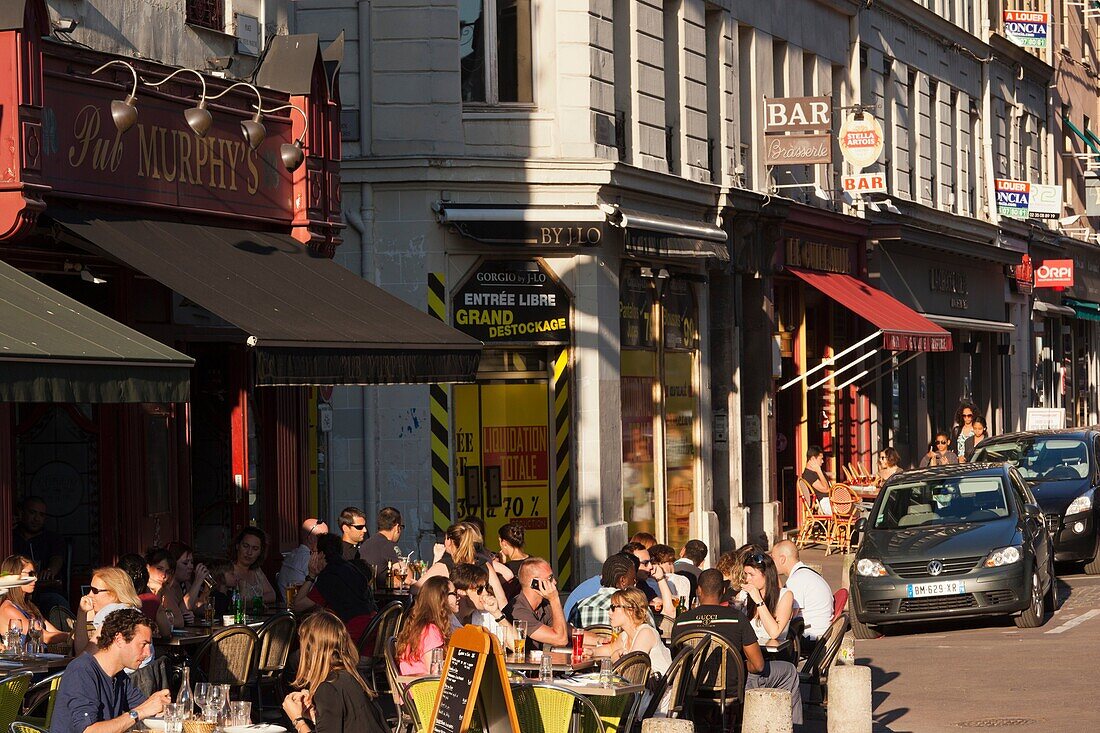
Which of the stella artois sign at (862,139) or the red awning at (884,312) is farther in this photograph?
the stella artois sign at (862,139)

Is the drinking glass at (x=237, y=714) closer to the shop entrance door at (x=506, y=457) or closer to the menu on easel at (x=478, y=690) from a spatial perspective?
the menu on easel at (x=478, y=690)

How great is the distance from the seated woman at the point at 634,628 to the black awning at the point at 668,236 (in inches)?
407

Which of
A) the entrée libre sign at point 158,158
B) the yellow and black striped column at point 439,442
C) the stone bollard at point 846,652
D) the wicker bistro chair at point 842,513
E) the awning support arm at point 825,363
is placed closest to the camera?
the stone bollard at point 846,652

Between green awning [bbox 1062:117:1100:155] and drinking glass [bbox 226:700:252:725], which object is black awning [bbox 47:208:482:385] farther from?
green awning [bbox 1062:117:1100:155]

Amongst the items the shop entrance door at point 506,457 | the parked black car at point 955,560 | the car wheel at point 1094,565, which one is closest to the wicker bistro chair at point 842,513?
the car wheel at point 1094,565

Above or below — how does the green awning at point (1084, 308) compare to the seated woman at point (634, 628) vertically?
above

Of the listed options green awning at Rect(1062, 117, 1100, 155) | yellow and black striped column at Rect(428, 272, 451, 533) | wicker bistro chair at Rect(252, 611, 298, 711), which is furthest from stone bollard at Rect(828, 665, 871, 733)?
green awning at Rect(1062, 117, 1100, 155)

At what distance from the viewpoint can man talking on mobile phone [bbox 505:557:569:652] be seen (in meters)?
13.1

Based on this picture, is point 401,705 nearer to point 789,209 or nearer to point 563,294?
point 563,294

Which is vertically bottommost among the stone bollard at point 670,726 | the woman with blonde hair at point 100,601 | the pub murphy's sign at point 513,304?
the stone bollard at point 670,726

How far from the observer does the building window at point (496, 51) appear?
21578 millimetres

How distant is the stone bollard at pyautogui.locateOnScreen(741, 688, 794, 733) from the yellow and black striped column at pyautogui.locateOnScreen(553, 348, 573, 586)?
37.0 feet

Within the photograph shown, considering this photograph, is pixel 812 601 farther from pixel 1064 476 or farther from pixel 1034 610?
pixel 1064 476

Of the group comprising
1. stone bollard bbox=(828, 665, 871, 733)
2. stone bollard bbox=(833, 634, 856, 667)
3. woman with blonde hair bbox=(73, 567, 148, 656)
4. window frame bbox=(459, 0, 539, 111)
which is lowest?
stone bollard bbox=(828, 665, 871, 733)
